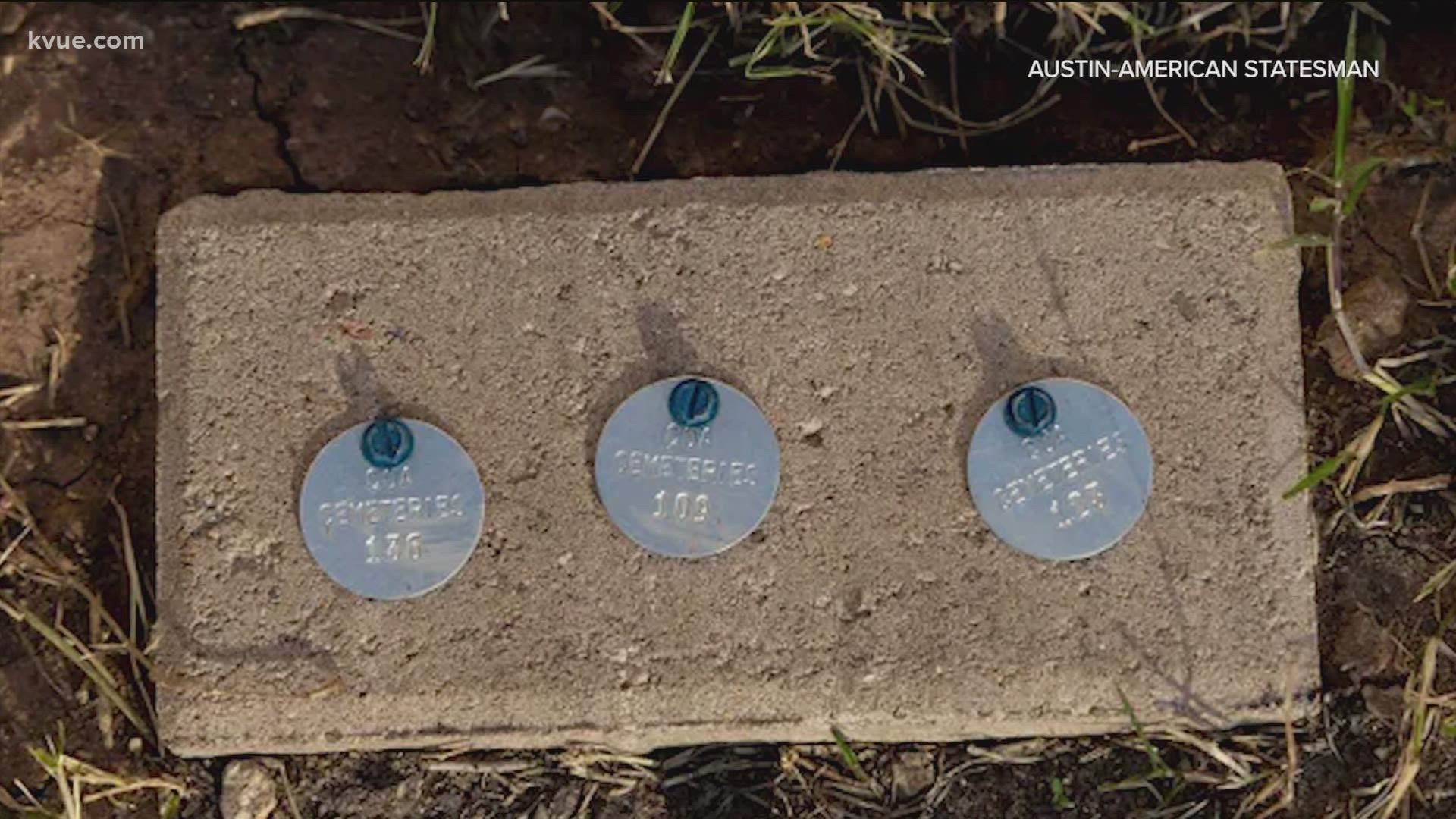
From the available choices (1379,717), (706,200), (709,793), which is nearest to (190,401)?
(706,200)

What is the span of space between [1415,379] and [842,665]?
905 millimetres

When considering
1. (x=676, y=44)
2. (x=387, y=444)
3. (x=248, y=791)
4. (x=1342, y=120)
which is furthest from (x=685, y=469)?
(x=1342, y=120)

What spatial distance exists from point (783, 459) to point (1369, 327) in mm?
861

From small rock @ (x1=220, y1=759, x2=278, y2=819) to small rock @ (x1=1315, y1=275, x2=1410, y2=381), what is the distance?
62.0 inches

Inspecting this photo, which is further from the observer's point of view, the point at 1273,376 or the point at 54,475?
the point at 54,475

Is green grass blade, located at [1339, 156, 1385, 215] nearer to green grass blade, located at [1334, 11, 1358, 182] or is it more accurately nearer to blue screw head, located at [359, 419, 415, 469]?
green grass blade, located at [1334, 11, 1358, 182]

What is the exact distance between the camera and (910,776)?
201 centimetres

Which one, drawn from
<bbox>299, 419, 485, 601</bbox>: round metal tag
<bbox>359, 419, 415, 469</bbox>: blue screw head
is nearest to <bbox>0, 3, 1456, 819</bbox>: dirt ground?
<bbox>299, 419, 485, 601</bbox>: round metal tag

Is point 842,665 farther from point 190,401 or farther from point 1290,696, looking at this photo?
point 190,401

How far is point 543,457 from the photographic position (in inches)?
74.2

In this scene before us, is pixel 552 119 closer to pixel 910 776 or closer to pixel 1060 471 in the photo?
pixel 1060 471

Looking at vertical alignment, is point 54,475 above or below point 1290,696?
above

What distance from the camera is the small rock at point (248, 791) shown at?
1.97 metres

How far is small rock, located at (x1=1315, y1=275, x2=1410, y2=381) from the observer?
6.70 feet
